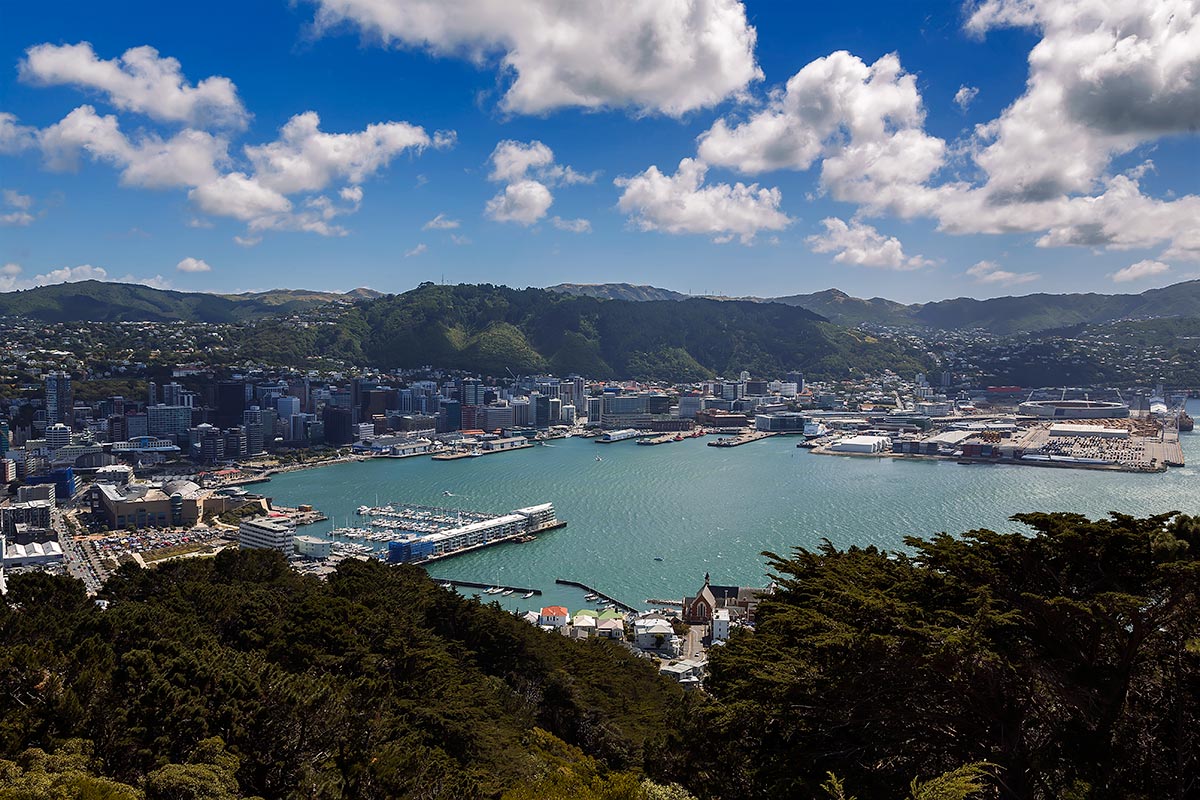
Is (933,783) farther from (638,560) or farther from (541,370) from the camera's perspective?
(541,370)

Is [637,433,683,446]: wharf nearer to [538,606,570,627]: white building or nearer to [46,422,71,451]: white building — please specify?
[46,422,71,451]: white building

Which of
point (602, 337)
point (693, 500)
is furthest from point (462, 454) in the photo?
point (602, 337)

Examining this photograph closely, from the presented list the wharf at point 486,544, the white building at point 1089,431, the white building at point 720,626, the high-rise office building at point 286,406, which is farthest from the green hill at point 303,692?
the white building at point 1089,431

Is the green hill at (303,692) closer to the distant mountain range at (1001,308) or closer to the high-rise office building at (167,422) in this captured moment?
the high-rise office building at (167,422)

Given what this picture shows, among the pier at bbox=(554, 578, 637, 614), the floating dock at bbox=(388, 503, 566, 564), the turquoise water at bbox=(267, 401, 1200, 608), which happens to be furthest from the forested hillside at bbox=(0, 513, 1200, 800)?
the floating dock at bbox=(388, 503, 566, 564)

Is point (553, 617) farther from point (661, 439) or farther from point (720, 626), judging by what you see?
point (661, 439)

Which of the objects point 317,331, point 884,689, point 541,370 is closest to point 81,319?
point 317,331
